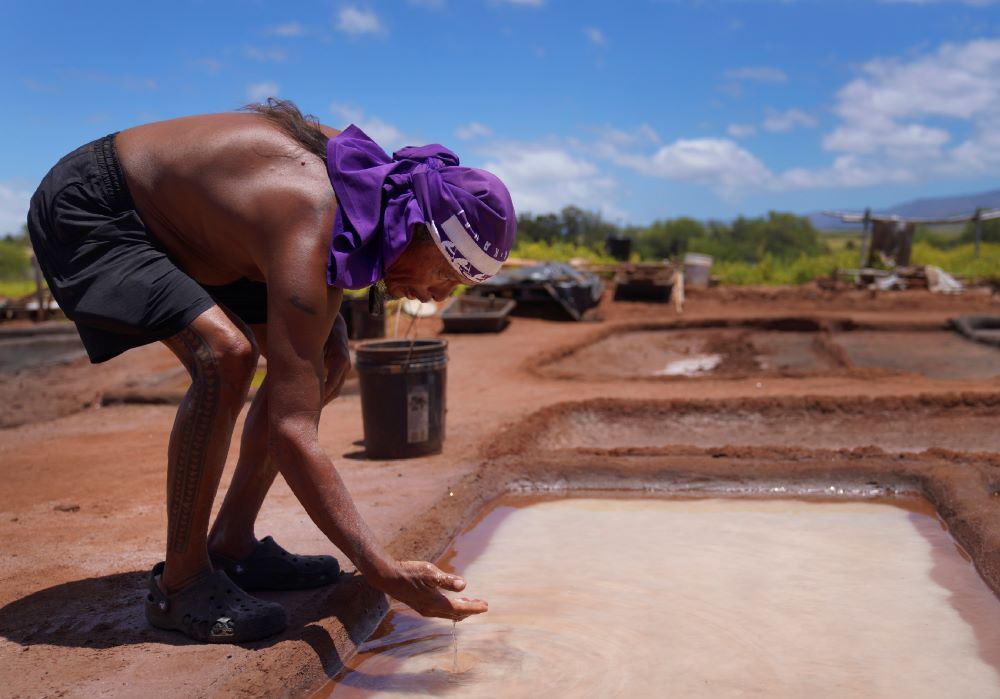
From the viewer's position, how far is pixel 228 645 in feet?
8.55

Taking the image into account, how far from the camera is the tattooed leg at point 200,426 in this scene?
251cm

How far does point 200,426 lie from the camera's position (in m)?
2.57

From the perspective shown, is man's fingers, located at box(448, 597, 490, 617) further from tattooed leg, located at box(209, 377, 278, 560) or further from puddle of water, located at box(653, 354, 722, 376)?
puddle of water, located at box(653, 354, 722, 376)

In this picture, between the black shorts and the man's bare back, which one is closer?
the man's bare back

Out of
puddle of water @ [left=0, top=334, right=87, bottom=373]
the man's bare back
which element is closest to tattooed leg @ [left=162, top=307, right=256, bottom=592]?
the man's bare back

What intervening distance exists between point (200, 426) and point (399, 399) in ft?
9.00

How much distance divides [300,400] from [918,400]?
5.40 meters

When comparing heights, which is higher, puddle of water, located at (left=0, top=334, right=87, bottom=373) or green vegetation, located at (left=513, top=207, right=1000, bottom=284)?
green vegetation, located at (left=513, top=207, right=1000, bottom=284)

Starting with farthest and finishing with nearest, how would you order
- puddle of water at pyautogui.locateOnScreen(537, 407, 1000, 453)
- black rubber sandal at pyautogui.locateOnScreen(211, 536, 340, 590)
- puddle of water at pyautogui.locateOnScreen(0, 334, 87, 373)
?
puddle of water at pyautogui.locateOnScreen(0, 334, 87, 373)
puddle of water at pyautogui.locateOnScreen(537, 407, 1000, 453)
black rubber sandal at pyautogui.locateOnScreen(211, 536, 340, 590)

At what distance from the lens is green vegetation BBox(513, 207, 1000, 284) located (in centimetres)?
2153

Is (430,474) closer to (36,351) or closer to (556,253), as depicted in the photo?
(36,351)

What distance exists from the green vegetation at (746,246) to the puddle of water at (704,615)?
53.9 feet

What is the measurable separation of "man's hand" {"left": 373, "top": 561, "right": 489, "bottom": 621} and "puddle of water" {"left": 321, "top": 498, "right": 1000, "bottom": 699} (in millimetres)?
368

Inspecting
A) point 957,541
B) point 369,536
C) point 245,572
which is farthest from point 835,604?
point 245,572
